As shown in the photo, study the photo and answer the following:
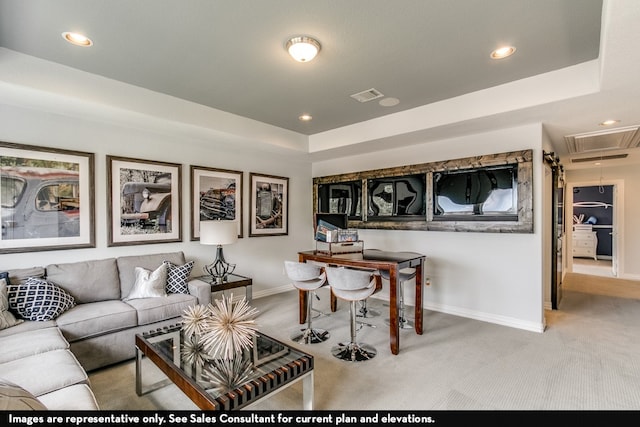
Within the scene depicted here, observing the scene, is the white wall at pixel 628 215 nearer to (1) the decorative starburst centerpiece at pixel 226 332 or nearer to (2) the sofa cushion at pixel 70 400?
(1) the decorative starburst centerpiece at pixel 226 332

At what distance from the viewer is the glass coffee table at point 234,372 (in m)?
→ 1.66

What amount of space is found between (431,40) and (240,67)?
1670 mm

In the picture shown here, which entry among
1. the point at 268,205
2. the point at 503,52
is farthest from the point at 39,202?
the point at 503,52

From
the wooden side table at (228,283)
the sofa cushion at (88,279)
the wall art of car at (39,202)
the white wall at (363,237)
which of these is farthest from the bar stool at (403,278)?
the wall art of car at (39,202)

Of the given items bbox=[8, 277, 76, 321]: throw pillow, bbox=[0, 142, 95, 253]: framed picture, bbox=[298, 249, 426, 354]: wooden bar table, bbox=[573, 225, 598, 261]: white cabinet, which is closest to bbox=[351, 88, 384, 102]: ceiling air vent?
bbox=[298, 249, 426, 354]: wooden bar table

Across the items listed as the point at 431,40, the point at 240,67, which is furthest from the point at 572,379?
the point at 240,67

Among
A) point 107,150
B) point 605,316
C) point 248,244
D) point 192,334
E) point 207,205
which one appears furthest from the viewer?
point 248,244

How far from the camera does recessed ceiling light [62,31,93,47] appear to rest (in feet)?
7.71

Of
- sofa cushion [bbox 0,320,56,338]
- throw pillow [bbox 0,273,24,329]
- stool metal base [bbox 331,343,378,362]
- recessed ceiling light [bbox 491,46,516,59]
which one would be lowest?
stool metal base [bbox 331,343,378,362]

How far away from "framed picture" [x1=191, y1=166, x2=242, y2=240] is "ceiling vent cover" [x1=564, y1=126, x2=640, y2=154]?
15.7ft

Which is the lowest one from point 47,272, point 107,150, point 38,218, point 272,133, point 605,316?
point 605,316

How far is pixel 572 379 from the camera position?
8.36ft

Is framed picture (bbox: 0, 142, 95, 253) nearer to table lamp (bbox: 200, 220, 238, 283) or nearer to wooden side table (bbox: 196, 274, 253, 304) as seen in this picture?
table lamp (bbox: 200, 220, 238, 283)

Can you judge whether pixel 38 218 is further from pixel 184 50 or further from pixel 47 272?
pixel 184 50
